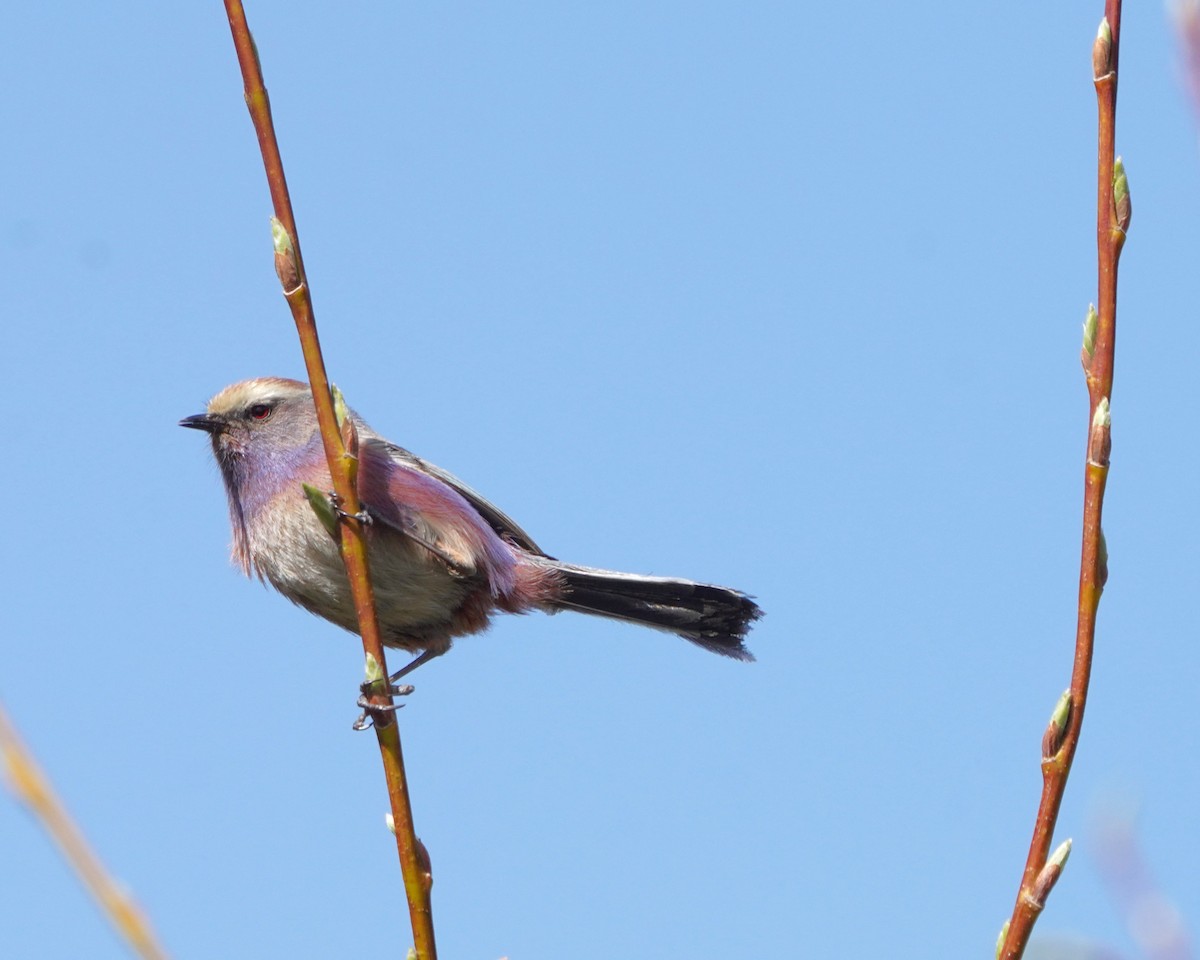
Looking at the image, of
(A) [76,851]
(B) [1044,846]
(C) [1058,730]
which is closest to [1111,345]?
(C) [1058,730]

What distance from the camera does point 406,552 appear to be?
568 centimetres

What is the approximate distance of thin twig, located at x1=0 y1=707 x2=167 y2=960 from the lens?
1191mm

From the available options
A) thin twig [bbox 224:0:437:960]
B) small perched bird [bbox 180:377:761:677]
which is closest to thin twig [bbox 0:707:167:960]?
thin twig [bbox 224:0:437:960]

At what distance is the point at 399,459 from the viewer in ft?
19.5

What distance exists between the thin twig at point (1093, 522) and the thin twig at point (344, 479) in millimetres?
936

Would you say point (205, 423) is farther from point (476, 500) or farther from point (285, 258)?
point (285, 258)

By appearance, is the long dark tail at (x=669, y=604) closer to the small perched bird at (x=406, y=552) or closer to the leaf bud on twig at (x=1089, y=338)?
the small perched bird at (x=406, y=552)

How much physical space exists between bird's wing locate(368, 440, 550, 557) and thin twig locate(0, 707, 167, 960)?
4550 mm

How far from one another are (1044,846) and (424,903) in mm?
984

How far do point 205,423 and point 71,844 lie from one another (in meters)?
5.41

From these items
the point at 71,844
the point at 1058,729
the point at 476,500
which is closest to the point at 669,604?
the point at 476,500

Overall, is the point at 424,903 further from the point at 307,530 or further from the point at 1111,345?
the point at 307,530

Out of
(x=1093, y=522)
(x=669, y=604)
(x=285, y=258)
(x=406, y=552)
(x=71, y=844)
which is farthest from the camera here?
(x=669, y=604)

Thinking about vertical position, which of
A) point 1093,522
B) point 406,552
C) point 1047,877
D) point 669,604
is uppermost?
point 669,604
